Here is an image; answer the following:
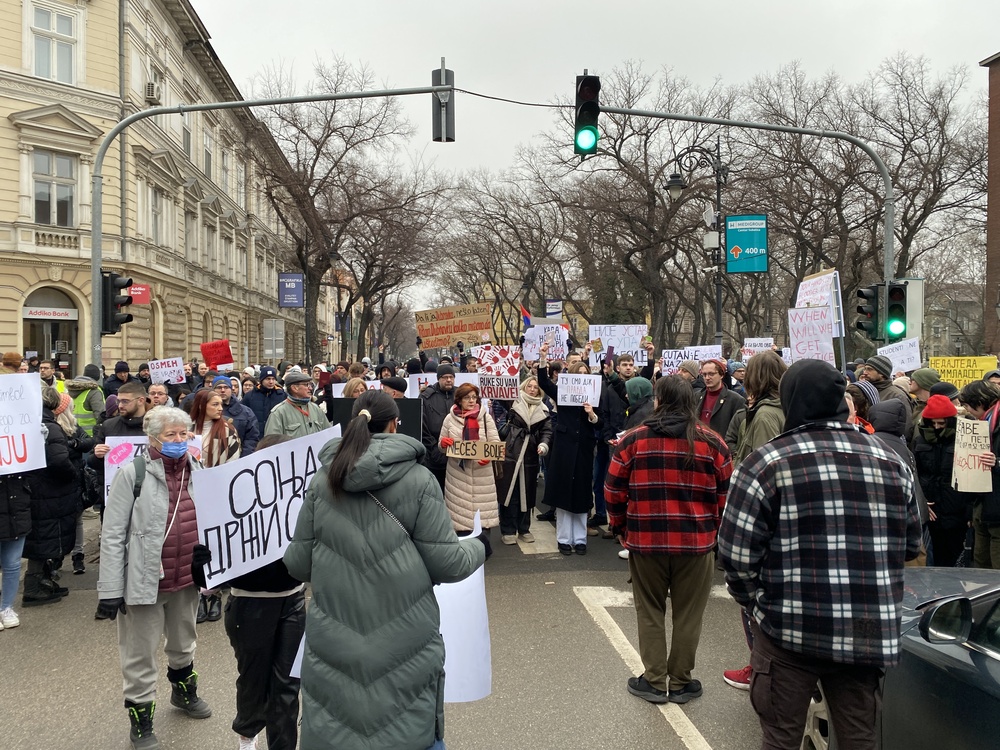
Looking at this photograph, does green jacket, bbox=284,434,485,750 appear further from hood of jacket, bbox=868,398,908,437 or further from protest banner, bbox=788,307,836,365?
protest banner, bbox=788,307,836,365

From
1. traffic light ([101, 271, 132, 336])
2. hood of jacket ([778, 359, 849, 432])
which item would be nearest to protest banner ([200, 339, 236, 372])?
traffic light ([101, 271, 132, 336])

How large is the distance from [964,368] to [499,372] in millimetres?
7458

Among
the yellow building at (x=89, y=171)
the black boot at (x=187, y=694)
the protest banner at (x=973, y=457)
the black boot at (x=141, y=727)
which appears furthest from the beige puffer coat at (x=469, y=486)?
the yellow building at (x=89, y=171)

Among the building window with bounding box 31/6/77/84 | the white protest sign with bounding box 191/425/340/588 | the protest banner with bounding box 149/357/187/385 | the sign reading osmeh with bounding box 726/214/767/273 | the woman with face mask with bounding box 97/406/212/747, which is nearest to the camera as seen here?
the white protest sign with bounding box 191/425/340/588

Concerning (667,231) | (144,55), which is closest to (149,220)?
(144,55)

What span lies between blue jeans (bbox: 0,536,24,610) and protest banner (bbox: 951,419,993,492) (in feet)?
24.2

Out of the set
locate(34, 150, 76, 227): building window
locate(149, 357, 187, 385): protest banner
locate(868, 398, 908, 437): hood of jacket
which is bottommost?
locate(868, 398, 908, 437): hood of jacket

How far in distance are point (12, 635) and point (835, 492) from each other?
5.99 m

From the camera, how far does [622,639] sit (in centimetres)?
550

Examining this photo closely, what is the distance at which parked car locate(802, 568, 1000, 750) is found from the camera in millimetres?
2572

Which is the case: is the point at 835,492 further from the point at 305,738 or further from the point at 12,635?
the point at 12,635

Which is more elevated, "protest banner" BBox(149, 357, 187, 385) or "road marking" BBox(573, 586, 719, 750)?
"protest banner" BBox(149, 357, 187, 385)

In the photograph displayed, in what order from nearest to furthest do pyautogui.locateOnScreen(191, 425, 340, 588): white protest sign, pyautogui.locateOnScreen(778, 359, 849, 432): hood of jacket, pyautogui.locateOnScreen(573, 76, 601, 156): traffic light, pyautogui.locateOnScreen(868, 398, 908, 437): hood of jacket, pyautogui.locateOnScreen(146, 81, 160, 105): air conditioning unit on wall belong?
pyautogui.locateOnScreen(778, 359, 849, 432): hood of jacket → pyautogui.locateOnScreen(191, 425, 340, 588): white protest sign → pyautogui.locateOnScreen(868, 398, 908, 437): hood of jacket → pyautogui.locateOnScreen(573, 76, 601, 156): traffic light → pyautogui.locateOnScreen(146, 81, 160, 105): air conditioning unit on wall

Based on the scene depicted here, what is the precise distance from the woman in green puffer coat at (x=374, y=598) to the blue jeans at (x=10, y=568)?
14.7ft
